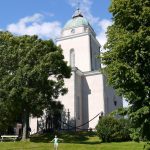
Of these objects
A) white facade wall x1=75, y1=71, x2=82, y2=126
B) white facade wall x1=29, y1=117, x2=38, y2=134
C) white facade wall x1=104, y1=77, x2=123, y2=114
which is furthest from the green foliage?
white facade wall x1=29, y1=117, x2=38, y2=134

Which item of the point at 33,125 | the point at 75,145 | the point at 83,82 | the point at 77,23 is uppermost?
the point at 77,23

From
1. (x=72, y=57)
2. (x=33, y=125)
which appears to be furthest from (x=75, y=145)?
(x=72, y=57)

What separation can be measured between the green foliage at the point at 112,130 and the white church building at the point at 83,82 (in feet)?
37.0

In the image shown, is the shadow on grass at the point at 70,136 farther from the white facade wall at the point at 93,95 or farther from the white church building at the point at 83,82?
the white facade wall at the point at 93,95

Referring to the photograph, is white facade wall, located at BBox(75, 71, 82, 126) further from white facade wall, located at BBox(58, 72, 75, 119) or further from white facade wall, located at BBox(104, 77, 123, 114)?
white facade wall, located at BBox(104, 77, 123, 114)

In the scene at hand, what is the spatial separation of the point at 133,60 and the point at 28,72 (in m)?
14.1

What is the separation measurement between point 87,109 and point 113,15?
25538mm

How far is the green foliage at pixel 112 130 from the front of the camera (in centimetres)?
3195

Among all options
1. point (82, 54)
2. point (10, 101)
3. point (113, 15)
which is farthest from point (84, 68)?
point (113, 15)

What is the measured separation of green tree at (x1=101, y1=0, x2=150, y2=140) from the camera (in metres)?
19.6

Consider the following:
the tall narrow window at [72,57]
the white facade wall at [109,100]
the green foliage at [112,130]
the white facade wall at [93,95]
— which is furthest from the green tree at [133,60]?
the tall narrow window at [72,57]

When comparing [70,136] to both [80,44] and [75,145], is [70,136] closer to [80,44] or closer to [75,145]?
[75,145]

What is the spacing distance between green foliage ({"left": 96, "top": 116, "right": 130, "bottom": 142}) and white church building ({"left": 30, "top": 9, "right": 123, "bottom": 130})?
37.0 feet

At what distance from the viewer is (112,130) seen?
31969mm
